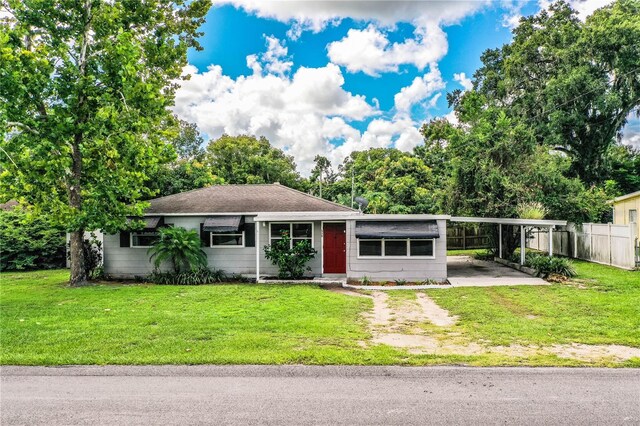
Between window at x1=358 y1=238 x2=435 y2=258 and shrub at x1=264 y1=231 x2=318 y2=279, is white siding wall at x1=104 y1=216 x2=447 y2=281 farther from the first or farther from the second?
shrub at x1=264 y1=231 x2=318 y2=279

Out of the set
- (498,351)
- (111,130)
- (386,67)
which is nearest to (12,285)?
(111,130)

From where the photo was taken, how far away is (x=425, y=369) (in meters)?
5.72

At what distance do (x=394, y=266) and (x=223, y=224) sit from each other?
19.9 ft

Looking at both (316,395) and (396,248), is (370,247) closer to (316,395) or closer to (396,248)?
(396,248)

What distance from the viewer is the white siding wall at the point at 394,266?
14305mm

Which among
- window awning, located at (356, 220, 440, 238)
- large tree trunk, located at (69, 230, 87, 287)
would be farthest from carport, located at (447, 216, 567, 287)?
large tree trunk, located at (69, 230, 87, 287)

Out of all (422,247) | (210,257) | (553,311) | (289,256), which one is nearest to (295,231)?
(289,256)

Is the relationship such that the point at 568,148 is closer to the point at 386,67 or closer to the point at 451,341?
the point at 386,67

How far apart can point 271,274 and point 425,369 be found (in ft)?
33.5

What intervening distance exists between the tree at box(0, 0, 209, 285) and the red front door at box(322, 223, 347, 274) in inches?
247

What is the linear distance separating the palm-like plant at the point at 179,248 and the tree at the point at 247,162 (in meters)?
19.9

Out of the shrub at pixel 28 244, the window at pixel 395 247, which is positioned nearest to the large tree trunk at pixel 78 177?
the shrub at pixel 28 244

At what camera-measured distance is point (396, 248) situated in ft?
47.5

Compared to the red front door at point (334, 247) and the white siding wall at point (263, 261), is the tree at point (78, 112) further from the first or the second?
the red front door at point (334, 247)
